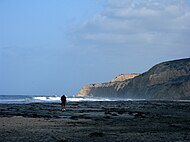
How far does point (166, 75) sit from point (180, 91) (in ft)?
85.7

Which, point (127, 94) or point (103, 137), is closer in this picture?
point (103, 137)

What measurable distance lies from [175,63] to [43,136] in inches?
6100

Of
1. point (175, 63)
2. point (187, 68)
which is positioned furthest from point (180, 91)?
point (175, 63)

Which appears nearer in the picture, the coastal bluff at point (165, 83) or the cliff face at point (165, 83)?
the coastal bluff at point (165, 83)

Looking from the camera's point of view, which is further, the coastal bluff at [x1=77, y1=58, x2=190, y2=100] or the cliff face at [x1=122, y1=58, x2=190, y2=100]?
the cliff face at [x1=122, y1=58, x2=190, y2=100]

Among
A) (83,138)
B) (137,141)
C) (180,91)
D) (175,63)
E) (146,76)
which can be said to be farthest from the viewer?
(146,76)

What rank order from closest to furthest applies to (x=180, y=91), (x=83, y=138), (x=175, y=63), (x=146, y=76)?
(x=83, y=138) → (x=180, y=91) → (x=175, y=63) → (x=146, y=76)

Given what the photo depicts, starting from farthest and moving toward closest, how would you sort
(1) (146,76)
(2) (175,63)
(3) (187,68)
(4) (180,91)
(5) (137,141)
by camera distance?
(1) (146,76), (2) (175,63), (3) (187,68), (4) (180,91), (5) (137,141)

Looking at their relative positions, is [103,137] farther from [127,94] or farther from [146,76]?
[127,94]

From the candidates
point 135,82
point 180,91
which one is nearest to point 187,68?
point 180,91

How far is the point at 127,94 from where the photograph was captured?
195875 millimetres

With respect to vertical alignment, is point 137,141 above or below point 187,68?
below

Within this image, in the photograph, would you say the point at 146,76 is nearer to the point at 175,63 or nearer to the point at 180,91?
the point at 175,63

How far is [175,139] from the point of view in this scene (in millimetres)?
15891
